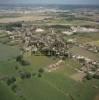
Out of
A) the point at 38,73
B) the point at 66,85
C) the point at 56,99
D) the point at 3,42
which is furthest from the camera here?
the point at 3,42

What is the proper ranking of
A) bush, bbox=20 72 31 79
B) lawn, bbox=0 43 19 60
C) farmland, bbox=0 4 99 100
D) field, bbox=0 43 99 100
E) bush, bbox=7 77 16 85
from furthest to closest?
1. lawn, bbox=0 43 19 60
2. bush, bbox=20 72 31 79
3. bush, bbox=7 77 16 85
4. farmland, bbox=0 4 99 100
5. field, bbox=0 43 99 100

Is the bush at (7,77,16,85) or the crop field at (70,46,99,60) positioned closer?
the bush at (7,77,16,85)

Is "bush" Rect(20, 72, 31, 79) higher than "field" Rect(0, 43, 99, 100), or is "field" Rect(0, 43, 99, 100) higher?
"bush" Rect(20, 72, 31, 79)

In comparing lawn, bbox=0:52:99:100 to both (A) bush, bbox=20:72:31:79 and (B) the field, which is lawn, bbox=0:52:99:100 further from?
(A) bush, bbox=20:72:31:79

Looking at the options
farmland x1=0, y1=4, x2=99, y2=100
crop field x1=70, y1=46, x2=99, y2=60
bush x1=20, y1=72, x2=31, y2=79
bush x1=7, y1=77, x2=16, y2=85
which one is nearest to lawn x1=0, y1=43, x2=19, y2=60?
farmland x1=0, y1=4, x2=99, y2=100

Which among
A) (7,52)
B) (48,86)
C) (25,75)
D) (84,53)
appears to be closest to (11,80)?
(25,75)

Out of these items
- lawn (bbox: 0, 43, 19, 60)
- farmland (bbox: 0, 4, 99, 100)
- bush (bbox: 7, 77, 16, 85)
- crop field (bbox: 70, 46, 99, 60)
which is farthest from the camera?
crop field (bbox: 70, 46, 99, 60)

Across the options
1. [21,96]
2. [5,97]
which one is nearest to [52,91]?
[21,96]

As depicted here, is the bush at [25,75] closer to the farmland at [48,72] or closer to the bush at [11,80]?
the farmland at [48,72]

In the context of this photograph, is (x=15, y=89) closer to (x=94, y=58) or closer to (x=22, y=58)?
(x=22, y=58)

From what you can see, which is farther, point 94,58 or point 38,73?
point 94,58

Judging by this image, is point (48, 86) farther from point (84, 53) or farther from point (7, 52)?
point (7, 52)
